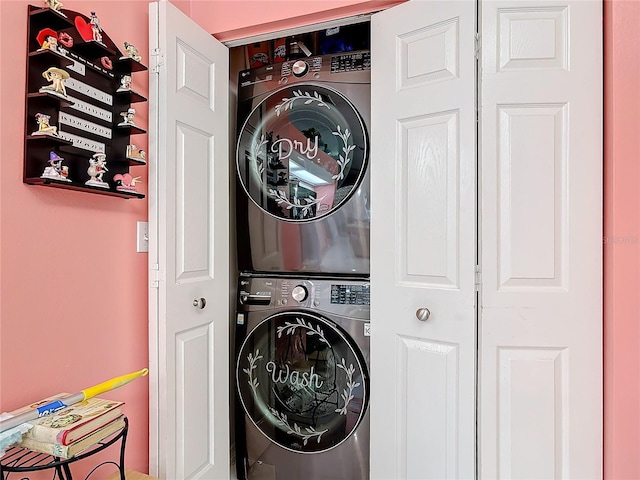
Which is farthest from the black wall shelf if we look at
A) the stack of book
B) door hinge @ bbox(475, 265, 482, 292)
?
door hinge @ bbox(475, 265, 482, 292)

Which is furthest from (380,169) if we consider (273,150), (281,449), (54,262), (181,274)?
(281,449)

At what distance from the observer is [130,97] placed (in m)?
1.36

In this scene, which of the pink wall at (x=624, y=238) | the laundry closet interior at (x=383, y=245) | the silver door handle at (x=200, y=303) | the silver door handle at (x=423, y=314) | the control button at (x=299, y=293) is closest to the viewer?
the pink wall at (x=624, y=238)

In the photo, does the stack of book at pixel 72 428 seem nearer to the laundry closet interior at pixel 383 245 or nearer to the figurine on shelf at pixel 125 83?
the laundry closet interior at pixel 383 245

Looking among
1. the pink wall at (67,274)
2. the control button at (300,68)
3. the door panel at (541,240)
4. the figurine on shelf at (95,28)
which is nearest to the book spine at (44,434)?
the pink wall at (67,274)

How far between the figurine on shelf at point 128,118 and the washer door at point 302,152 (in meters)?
0.57

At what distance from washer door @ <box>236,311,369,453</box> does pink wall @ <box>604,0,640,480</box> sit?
0.85 meters

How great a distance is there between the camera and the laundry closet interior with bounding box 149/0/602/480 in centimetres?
132

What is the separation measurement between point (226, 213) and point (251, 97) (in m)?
0.55

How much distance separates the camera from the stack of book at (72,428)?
37.8 inches

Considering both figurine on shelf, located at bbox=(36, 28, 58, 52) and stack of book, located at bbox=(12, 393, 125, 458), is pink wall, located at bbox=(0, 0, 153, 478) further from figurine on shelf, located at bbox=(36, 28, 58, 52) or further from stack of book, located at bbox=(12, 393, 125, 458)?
stack of book, located at bbox=(12, 393, 125, 458)

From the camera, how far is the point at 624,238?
123 cm

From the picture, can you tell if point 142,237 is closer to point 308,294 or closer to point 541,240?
point 308,294

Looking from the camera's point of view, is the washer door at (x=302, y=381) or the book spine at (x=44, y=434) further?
the washer door at (x=302, y=381)
